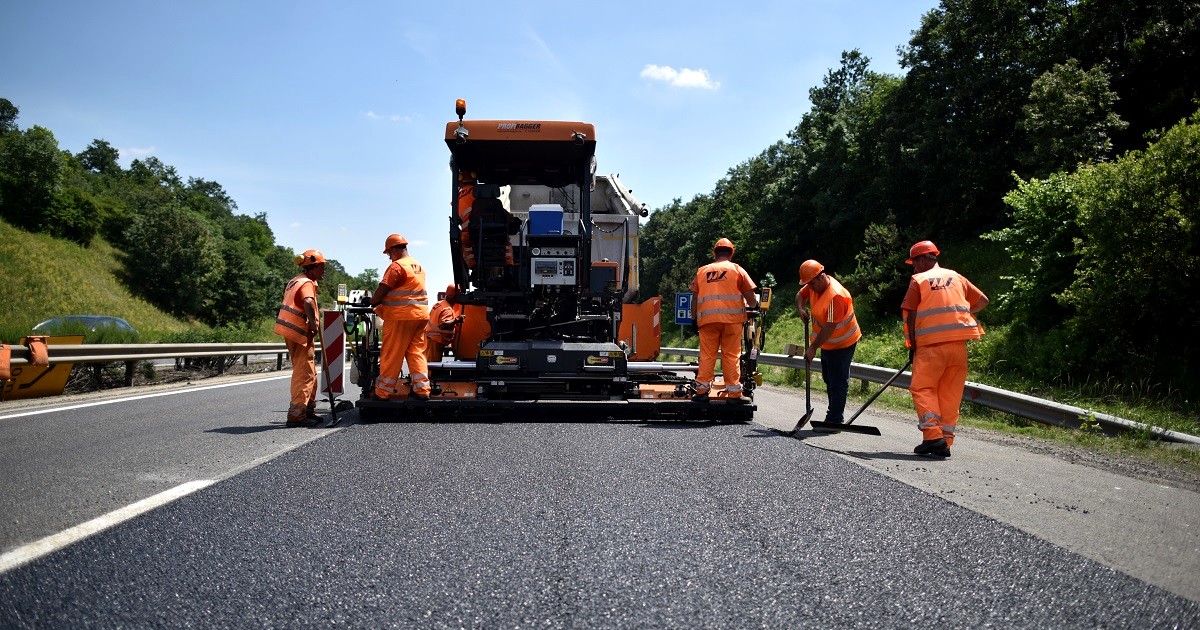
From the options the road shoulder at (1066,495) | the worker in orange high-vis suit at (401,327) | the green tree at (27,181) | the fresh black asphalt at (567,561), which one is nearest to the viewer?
the fresh black asphalt at (567,561)

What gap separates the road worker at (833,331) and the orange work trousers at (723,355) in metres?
0.68

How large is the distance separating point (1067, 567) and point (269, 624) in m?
2.78

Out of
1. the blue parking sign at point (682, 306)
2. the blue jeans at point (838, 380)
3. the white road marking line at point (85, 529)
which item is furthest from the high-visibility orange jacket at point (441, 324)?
the blue parking sign at point (682, 306)

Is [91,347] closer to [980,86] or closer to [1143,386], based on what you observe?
[1143,386]

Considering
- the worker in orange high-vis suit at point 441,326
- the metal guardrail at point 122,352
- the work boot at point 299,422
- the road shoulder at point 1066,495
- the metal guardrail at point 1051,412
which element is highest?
the worker in orange high-vis suit at point 441,326

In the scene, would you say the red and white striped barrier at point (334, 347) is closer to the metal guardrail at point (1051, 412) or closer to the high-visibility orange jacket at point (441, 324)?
the high-visibility orange jacket at point (441, 324)

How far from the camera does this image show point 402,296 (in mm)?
7469

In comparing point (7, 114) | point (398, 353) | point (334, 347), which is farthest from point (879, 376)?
point (7, 114)

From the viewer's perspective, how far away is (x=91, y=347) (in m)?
10.5

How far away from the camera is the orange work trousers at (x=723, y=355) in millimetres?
7664

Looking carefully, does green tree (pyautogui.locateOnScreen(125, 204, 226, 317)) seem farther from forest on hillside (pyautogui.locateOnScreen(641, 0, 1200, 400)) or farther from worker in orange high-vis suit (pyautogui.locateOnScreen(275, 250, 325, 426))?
worker in orange high-vis suit (pyautogui.locateOnScreen(275, 250, 325, 426))

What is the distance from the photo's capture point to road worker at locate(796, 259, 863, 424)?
745 centimetres

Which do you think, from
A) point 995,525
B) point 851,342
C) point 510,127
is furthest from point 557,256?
point 995,525

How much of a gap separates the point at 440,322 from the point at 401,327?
1.27 m
